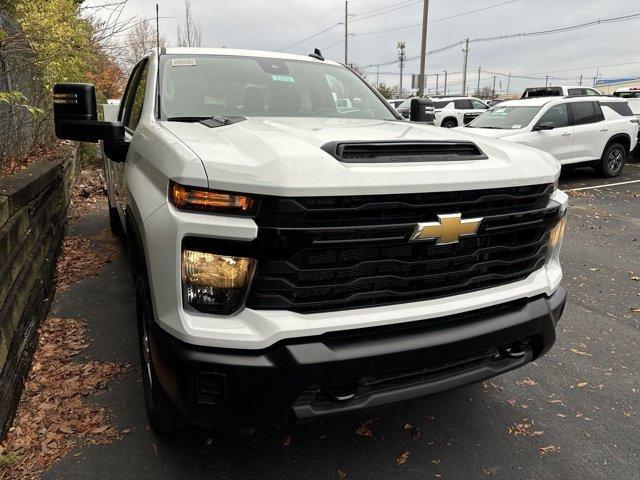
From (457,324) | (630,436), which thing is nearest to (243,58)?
(457,324)

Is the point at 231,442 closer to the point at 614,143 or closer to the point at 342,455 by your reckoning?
the point at 342,455

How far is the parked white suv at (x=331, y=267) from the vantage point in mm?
1818

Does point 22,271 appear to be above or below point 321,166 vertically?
below

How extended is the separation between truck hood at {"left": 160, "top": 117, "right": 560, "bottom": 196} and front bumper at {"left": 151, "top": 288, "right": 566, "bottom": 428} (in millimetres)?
567

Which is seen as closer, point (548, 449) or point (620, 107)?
point (548, 449)

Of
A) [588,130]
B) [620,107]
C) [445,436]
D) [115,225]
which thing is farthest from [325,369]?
[620,107]

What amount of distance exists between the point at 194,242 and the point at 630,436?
2484mm

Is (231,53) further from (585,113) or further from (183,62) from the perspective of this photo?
(585,113)

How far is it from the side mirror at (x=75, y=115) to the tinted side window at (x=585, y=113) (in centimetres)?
1062

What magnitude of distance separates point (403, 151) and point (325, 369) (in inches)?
37.7

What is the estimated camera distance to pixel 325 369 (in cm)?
184

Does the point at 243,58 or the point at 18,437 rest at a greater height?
the point at 243,58

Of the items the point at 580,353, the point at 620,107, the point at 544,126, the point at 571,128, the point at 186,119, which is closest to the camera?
the point at 186,119

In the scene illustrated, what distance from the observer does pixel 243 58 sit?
3.71 metres
